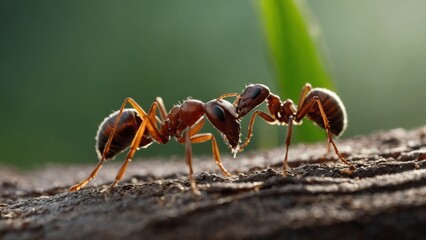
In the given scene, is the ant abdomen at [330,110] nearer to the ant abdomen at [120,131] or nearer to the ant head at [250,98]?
the ant head at [250,98]

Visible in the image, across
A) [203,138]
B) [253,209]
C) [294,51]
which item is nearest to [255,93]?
[203,138]

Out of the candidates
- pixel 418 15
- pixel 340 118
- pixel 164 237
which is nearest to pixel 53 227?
pixel 164 237

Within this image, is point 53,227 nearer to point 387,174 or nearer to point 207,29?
point 387,174

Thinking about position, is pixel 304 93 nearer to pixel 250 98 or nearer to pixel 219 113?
pixel 250 98

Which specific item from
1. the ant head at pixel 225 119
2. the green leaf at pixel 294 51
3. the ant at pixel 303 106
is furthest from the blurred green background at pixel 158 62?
the ant head at pixel 225 119

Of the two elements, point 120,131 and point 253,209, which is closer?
point 253,209

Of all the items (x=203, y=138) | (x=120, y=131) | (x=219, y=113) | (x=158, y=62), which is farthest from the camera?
(x=158, y=62)

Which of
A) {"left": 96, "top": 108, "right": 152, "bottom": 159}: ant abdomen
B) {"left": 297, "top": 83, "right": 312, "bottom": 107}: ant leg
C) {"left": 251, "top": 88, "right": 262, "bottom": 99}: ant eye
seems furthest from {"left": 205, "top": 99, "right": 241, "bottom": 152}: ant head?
{"left": 297, "top": 83, "right": 312, "bottom": 107}: ant leg
